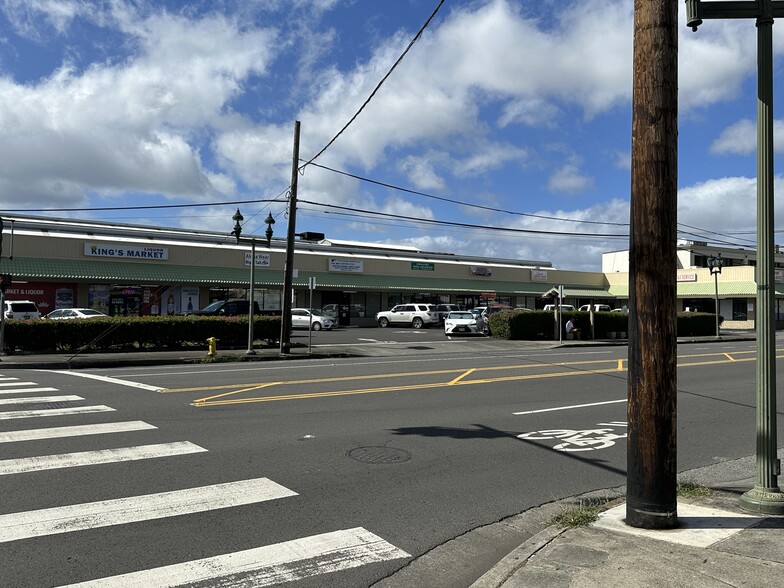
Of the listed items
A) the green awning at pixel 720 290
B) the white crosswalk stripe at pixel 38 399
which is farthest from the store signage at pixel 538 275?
the white crosswalk stripe at pixel 38 399

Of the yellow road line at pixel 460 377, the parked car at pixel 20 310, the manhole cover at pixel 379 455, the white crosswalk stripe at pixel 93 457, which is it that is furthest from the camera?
the parked car at pixel 20 310

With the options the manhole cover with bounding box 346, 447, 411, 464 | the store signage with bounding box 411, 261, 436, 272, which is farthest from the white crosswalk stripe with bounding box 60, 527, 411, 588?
the store signage with bounding box 411, 261, 436, 272

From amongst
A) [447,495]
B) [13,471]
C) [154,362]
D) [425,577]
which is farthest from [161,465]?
[154,362]

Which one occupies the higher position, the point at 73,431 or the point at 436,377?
the point at 436,377

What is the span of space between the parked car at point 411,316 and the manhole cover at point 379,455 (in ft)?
120

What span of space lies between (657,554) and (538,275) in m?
53.9

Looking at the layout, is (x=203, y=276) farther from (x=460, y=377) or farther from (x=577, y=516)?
(x=577, y=516)

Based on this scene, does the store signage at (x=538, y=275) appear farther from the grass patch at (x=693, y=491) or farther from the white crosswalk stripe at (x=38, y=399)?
the grass patch at (x=693, y=491)

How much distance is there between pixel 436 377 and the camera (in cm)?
1584

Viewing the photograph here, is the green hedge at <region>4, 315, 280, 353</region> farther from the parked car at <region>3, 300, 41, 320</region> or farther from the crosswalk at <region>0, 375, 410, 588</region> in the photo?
the crosswalk at <region>0, 375, 410, 588</region>

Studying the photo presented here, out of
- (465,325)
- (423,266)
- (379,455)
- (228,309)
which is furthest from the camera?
(423,266)

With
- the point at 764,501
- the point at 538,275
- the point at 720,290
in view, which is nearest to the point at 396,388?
the point at 764,501

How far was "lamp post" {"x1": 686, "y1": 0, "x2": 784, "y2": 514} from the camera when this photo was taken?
5.42 meters

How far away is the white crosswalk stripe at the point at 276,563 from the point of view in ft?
13.9
